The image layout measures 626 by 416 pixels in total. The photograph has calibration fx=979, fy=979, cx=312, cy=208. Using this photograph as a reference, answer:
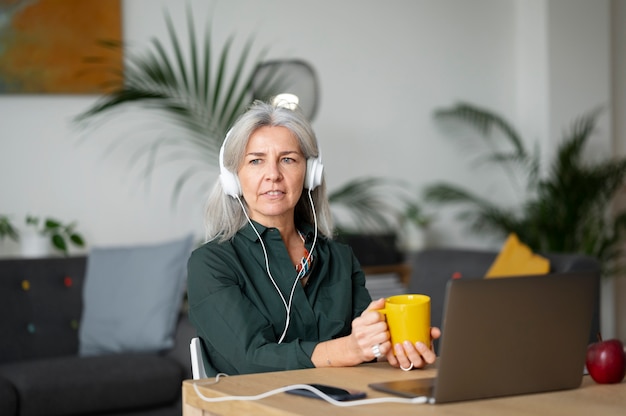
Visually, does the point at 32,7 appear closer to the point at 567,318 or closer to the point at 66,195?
the point at 66,195

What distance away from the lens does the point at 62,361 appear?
12.3 feet

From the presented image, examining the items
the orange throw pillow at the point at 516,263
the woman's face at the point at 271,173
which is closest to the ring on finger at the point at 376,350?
the woman's face at the point at 271,173

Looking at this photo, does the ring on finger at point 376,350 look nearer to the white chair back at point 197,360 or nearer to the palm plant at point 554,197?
the white chair back at point 197,360

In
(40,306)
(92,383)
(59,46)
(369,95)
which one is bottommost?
(92,383)

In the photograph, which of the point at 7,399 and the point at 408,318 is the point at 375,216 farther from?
the point at 408,318

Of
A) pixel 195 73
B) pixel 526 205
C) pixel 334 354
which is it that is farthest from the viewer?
pixel 526 205

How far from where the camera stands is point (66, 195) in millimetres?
4586

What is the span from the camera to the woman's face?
2076mm

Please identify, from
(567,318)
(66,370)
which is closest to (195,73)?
(66,370)

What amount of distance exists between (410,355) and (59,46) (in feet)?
10.9

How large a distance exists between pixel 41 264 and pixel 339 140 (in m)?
1.94

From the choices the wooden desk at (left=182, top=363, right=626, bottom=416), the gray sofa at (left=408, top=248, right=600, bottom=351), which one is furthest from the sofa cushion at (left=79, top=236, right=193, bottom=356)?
the wooden desk at (left=182, top=363, right=626, bottom=416)

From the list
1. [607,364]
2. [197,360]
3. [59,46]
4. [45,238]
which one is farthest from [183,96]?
[607,364]

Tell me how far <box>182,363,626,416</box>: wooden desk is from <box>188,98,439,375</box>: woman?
8.6 inches
